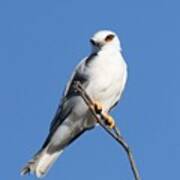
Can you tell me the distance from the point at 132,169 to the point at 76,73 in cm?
445

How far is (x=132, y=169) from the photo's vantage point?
3.25 m

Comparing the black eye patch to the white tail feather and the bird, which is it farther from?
the white tail feather

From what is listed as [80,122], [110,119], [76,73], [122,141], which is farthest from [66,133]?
[122,141]

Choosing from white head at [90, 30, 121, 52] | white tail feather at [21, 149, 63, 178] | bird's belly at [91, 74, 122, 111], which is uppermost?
white head at [90, 30, 121, 52]

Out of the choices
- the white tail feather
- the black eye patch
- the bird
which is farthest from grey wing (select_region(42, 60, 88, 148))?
the black eye patch

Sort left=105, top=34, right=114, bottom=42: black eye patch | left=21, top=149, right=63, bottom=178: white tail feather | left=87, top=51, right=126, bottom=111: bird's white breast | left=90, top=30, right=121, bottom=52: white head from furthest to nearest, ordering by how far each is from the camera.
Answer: left=105, top=34, right=114, bottom=42: black eye patch < left=90, top=30, right=121, bottom=52: white head < left=87, top=51, right=126, bottom=111: bird's white breast < left=21, top=149, right=63, bottom=178: white tail feather

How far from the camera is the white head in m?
7.75

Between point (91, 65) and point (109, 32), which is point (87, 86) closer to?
point (91, 65)

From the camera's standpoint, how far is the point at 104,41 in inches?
310

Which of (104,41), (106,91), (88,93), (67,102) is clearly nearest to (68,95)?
(67,102)

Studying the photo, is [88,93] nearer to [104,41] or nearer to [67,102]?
[67,102]

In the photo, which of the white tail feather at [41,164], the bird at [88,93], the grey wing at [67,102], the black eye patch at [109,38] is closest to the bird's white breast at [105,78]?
the bird at [88,93]

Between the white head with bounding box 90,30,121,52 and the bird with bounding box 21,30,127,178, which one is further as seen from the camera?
the white head with bounding box 90,30,121,52

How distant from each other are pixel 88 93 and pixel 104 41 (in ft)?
2.24
